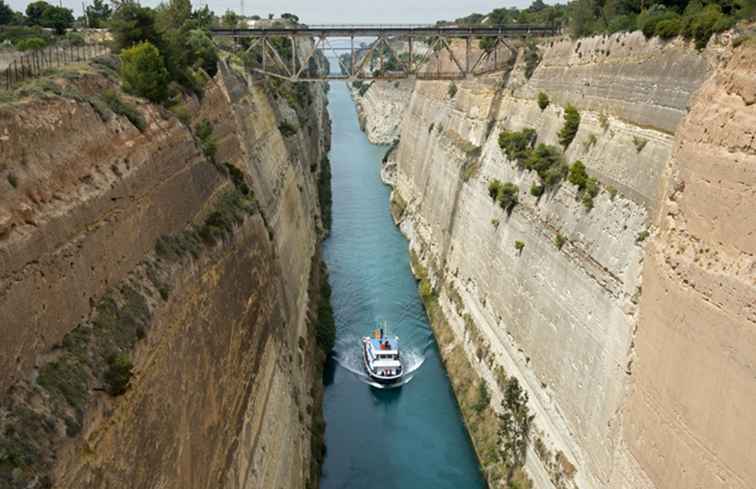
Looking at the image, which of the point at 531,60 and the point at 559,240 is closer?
the point at 559,240

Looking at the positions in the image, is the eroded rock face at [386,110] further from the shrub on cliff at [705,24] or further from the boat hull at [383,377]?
the shrub on cliff at [705,24]

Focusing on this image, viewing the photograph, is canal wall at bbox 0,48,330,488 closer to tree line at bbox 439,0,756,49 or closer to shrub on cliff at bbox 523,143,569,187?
shrub on cliff at bbox 523,143,569,187

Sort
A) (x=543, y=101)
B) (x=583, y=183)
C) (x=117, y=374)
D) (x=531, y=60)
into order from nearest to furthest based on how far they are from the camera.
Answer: (x=117, y=374) < (x=583, y=183) < (x=543, y=101) < (x=531, y=60)

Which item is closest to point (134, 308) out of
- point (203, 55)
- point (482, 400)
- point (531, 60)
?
point (482, 400)

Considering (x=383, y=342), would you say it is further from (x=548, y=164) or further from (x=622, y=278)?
(x=622, y=278)

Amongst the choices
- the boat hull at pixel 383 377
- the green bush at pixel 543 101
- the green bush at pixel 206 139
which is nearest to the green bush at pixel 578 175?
the green bush at pixel 543 101

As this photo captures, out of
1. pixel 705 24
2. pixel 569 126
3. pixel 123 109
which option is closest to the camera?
pixel 123 109

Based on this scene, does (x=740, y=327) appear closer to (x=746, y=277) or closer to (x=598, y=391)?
(x=746, y=277)
